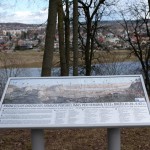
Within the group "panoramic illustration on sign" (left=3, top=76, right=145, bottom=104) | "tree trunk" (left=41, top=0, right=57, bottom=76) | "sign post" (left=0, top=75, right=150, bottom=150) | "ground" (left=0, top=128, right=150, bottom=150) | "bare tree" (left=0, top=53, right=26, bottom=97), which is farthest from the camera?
"bare tree" (left=0, top=53, right=26, bottom=97)

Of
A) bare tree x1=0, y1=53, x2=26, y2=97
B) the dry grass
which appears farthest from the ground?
bare tree x1=0, y1=53, x2=26, y2=97

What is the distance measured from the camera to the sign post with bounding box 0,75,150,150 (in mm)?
4406

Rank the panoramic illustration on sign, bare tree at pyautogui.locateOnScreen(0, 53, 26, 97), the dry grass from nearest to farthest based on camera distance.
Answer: the panoramic illustration on sign, the dry grass, bare tree at pyautogui.locateOnScreen(0, 53, 26, 97)

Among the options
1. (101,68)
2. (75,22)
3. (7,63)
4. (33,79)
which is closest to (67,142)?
(33,79)

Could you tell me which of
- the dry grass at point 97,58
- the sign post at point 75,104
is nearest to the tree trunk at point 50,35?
the sign post at point 75,104

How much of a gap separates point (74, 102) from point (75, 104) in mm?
37

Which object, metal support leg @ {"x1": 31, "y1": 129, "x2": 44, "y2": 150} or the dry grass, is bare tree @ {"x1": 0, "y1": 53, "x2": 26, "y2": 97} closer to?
the dry grass

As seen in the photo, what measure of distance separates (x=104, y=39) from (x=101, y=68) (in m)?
3.59

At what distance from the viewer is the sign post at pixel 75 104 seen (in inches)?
173

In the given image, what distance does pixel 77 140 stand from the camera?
687cm

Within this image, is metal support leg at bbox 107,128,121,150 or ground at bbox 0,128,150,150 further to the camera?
ground at bbox 0,128,150,150

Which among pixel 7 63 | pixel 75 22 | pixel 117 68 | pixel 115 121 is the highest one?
pixel 115 121

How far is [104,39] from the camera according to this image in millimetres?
28609

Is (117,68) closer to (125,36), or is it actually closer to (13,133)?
(125,36)
